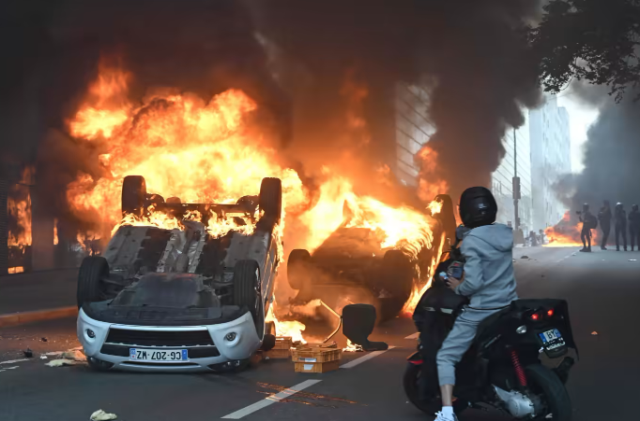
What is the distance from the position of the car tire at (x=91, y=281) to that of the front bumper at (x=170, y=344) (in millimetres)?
824

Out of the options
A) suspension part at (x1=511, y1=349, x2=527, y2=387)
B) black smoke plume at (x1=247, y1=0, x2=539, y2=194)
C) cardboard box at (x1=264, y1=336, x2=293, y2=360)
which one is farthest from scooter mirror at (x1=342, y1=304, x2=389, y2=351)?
black smoke plume at (x1=247, y1=0, x2=539, y2=194)

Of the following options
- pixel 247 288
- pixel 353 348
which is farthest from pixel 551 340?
pixel 353 348

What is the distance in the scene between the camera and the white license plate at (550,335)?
242 inches

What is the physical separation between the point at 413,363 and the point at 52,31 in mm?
18506

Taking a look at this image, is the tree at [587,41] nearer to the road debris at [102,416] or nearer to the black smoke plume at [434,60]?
the black smoke plume at [434,60]

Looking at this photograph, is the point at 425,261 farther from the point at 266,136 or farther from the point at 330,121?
the point at 330,121

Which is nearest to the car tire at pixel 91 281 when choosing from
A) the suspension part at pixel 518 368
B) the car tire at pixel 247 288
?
the car tire at pixel 247 288

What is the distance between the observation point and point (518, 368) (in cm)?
625

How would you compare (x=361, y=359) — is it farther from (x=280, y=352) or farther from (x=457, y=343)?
(x=457, y=343)

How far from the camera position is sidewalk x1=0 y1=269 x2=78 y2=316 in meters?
17.2

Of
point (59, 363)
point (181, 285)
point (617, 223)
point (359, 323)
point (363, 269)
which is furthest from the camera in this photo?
point (617, 223)

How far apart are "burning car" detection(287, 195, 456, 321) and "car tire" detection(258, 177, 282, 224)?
8.53 ft

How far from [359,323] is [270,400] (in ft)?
10.7

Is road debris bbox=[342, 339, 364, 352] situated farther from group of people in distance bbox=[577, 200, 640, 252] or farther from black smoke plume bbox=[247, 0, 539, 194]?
group of people in distance bbox=[577, 200, 640, 252]
